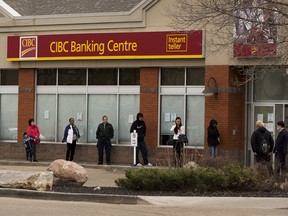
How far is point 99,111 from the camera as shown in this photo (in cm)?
2828

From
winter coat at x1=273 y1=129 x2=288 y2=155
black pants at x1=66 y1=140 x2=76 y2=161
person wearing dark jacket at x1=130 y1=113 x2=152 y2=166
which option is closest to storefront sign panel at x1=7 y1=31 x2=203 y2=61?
person wearing dark jacket at x1=130 y1=113 x2=152 y2=166

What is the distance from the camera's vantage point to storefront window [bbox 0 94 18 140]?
29781 millimetres

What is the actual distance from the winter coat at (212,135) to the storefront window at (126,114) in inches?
147

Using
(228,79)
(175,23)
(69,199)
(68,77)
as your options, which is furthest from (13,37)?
(69,199)

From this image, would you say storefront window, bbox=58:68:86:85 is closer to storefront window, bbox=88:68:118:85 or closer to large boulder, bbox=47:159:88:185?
storefront window, bbox=88:68:118:85

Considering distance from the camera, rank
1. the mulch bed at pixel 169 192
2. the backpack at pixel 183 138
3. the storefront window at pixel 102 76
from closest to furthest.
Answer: the mulch bed at pixel 169 192 → the backpack at pixel 183 138 → the storefront window at pixel 102 76

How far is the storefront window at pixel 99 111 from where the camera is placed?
2798 cm

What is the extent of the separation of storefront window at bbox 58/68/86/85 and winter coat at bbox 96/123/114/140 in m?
2.41

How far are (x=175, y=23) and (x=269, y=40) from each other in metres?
6.15

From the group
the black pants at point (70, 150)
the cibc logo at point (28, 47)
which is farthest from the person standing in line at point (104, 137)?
the cibc logo at point (28, 47)

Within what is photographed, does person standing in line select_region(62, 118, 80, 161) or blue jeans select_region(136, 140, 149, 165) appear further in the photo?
person standing in line select_region(62, 118, 80, 161)

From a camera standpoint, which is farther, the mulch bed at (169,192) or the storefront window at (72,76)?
the storefront window at (72,76)

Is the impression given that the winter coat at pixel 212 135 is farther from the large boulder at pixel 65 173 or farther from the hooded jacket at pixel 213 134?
the large boulder at pixel 65 173

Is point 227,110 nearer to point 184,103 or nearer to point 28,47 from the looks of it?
point 184,103
